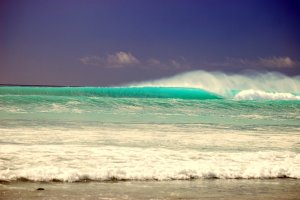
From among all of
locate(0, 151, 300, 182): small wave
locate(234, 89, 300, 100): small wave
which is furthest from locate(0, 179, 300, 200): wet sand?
locate(234, 89, 300, 100): small wave

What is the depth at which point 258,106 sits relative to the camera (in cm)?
2022

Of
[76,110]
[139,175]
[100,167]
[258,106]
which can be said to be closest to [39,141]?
[100,167]

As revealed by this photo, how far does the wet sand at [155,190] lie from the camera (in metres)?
Result: 4.65

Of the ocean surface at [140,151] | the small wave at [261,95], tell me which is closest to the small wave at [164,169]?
the ocean surface at [140,151]

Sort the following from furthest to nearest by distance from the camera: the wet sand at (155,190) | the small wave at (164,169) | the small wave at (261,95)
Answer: the small wave at (261,95) < the small wave at (164,169) < the wet sand at (155,190)

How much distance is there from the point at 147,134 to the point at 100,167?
3918 millimetres

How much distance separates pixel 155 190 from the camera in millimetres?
5004

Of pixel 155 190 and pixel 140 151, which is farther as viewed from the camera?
pixel 140 151

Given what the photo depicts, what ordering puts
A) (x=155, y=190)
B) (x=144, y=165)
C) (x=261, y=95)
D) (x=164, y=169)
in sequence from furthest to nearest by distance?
(x=261, y=95) < (x=144, y=165) < (x=164, y=169) < (x=155, y=190)

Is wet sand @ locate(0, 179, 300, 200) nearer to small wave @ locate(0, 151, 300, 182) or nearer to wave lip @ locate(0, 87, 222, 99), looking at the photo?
small wave @ locate(0, 151, 300, 182)

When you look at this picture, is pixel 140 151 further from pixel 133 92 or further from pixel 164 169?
pixel 133 92

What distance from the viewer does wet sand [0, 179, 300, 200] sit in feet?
15.3

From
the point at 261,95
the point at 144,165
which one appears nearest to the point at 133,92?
the point at 261,95

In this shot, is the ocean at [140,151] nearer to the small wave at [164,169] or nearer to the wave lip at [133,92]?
the small wave at [164,169]
